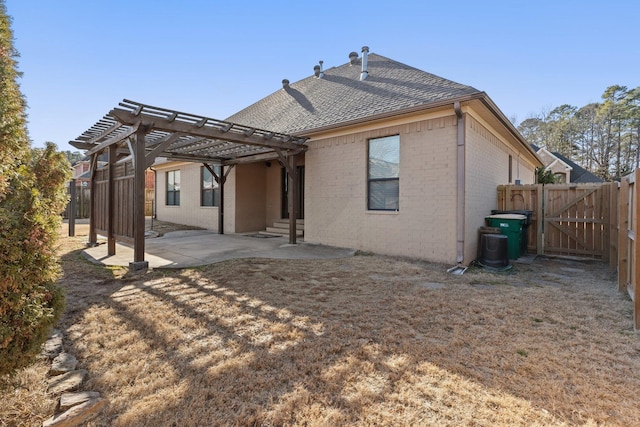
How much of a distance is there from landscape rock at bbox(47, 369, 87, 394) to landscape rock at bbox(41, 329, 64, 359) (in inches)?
16.1

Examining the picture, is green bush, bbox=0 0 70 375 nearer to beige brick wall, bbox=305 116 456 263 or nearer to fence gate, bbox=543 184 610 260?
beige brick wall, bbox=305 116 456 263

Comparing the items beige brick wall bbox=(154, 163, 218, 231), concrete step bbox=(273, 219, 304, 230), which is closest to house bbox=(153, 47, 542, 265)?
concrete step bbox=(273, 219, 304, 230)

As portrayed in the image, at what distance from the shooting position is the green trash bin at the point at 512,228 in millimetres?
6660

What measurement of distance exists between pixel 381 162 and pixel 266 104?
22.6 ft

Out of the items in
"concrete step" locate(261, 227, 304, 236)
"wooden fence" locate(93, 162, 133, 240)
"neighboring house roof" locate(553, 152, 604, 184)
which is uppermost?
"neighboring house roof" locate(553, 152, 604, 184)

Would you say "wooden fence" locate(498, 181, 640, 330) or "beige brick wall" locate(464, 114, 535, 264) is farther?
"wooden fence" locate(498, 181, 640, 330)

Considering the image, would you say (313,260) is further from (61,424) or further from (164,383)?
(61,424)

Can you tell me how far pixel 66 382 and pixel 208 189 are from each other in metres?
10.6

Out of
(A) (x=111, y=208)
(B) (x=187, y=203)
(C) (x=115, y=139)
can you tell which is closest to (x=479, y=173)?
(C) (x=115, y=139)

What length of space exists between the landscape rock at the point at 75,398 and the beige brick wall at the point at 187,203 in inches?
395

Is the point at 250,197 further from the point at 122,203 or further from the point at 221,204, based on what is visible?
the point at 122,203

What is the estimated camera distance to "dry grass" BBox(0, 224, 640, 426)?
1.83 metres

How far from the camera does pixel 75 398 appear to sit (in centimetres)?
189

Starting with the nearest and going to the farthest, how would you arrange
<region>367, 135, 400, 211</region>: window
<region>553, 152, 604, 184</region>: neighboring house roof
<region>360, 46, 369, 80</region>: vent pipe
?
1. <region>367, 135, 400, 211</region>: window
2. <region>360, 46, 369, 80</region>: vent pipe
3. <region>553, 152, 604, 184</region>: neighboring house roof
